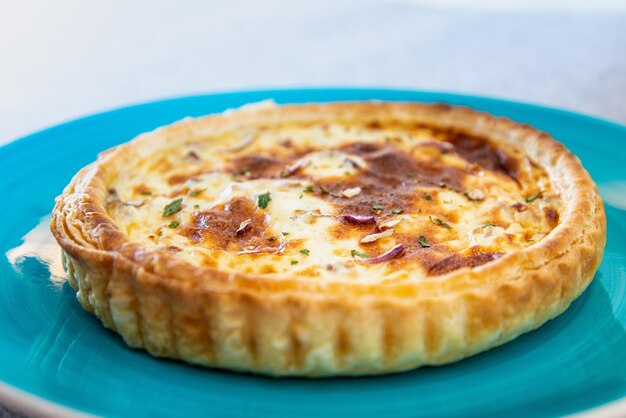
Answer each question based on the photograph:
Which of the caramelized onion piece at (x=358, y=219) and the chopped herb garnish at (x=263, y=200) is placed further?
the chopped herb garnish at (x=263, y=200)

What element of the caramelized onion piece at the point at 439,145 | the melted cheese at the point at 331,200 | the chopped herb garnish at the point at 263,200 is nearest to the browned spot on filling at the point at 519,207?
the melted cheese at the point at 331,200

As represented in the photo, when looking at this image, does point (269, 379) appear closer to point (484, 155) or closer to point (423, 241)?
point (423, 241)

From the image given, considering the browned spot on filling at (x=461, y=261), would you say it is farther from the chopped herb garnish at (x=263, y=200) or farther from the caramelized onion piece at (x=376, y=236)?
the chopped herb garnish at (x=263, y=200)

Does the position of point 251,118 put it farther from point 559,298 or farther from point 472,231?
point 559,298

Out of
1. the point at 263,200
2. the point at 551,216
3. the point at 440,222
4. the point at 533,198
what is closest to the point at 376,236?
the point at 440,222

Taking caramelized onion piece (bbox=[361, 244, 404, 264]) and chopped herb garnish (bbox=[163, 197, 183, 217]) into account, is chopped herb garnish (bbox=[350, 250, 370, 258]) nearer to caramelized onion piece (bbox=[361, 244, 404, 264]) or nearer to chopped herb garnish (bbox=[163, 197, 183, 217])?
caramelized onion piece (bbox=[361, 244, 404, 264])

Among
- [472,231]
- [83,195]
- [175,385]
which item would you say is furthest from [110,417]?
[472,231]

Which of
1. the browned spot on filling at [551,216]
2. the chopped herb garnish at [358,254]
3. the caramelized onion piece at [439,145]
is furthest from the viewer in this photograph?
the caramelized onion piece at [439,145]
